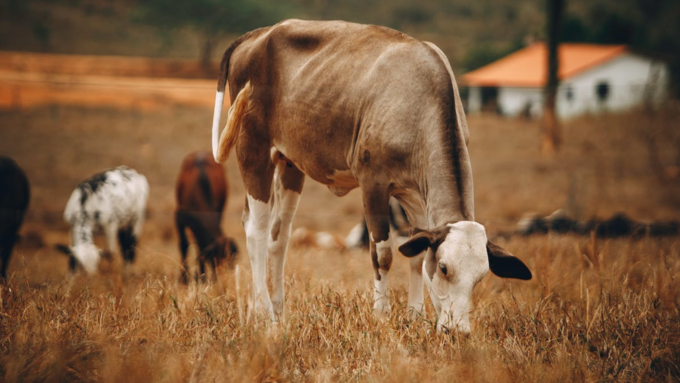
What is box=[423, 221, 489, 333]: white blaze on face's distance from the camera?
3.47 metres

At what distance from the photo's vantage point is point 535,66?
38219 millimetres

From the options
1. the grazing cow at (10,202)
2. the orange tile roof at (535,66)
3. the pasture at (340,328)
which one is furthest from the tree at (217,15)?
the pasture at (340,328)

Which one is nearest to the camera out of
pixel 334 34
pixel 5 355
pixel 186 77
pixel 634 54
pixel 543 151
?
pixel 5 355

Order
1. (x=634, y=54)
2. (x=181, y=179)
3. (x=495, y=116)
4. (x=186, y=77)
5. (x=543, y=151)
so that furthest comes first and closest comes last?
(x=634, y=54) → (x=186, y=77) → (x=495, y=116) → (x=543, y=151) → (x=181, y=179)

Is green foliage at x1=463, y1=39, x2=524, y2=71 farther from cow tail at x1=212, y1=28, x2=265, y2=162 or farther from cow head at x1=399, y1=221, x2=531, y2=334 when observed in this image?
cow head at x1=399, y1=221, x2=531, y2=334

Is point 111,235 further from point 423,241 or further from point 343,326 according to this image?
point 423,241

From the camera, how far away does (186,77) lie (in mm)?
35125

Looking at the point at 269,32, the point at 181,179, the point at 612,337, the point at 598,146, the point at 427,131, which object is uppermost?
the point at 269,32

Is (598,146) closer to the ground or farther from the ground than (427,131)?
closer to the ground

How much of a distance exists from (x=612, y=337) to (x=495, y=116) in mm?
21194

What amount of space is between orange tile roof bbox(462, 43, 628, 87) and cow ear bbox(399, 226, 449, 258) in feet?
110

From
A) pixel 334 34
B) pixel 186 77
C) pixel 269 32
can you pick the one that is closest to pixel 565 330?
pixel 334 34

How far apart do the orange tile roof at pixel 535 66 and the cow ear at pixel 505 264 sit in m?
33.5

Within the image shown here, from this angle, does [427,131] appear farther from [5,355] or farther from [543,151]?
[543,151]
